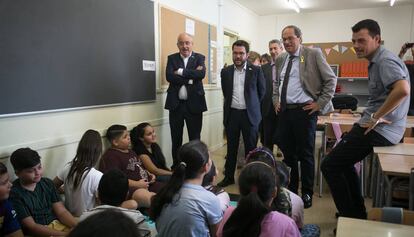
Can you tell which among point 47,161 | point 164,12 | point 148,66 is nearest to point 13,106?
point 47,161

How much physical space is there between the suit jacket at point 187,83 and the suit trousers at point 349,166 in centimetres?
157

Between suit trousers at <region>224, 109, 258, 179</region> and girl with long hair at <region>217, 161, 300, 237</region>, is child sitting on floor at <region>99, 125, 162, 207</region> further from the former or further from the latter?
girl with long hair at <region>217, 161, 300, 237</region>

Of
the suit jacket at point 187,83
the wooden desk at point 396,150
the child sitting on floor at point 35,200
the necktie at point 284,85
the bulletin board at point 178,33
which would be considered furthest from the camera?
the bulletin board at point 178,33

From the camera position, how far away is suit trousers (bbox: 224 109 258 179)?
3547 millimetres

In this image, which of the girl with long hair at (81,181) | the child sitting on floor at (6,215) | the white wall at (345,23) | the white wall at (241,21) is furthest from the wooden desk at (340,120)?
the white wall at (345,23)

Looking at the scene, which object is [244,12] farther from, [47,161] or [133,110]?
[47,161]

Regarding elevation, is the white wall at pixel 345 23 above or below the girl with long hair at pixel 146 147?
above

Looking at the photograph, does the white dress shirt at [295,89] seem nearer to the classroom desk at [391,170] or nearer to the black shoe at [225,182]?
the classroom desk at [391,170]

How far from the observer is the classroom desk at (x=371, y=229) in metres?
1.17

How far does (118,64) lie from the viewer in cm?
300

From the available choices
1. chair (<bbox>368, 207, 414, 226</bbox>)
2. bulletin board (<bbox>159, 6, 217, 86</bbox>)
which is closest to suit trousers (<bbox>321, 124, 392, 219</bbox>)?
chair (<bbox>368, 207, 414, 226</bbox>)

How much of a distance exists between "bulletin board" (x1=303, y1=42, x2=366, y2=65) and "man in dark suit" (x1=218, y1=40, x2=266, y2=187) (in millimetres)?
4192

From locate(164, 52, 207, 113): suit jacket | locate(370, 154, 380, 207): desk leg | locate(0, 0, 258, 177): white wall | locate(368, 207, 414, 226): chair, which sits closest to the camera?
locate(368, 207, 414, 226): chair

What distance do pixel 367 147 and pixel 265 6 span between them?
5.17 m
